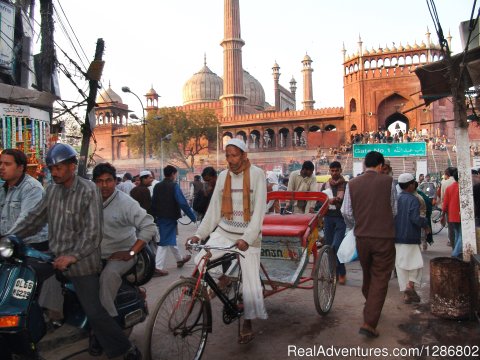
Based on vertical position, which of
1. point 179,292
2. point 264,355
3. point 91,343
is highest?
point 179,292

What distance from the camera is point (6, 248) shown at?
2512 mm

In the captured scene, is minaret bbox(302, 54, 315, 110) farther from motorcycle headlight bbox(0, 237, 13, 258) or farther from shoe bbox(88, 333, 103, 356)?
motorcycle headlight bbox(0, 237, 13, 258)

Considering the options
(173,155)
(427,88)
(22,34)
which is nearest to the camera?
(427,88)

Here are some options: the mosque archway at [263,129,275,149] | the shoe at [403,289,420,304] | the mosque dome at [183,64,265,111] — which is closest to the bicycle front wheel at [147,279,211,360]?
the shoe at [403,289,420,304]

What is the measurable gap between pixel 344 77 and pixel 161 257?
40614 mm

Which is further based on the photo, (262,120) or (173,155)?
(262,120)

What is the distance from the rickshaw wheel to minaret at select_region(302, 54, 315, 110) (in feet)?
189

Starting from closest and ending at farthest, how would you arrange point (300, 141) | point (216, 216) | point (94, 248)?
point (94, 248), point (216, 216), point (300, 141)

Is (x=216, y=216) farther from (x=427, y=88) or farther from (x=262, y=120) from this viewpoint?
(x=262, y=120)

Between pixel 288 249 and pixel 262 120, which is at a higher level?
pixel 262 120

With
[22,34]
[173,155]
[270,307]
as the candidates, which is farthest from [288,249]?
[173,155]

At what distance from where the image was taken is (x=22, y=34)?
Answer: 1055cm

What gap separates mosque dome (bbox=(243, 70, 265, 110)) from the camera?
55.5 metres

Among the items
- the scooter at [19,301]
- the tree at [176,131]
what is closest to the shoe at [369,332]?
the scooter at [19,301]
